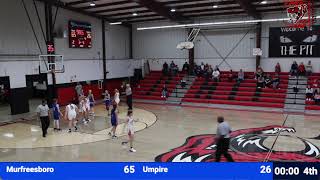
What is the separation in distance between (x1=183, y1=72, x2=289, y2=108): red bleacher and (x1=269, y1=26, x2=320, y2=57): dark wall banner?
5.14ft

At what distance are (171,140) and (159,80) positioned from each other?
43.1 feet

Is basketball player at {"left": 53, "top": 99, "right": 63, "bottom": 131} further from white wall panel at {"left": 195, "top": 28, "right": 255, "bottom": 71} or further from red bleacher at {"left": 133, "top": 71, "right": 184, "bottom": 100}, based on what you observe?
white wall panel at {"left": 195, "top": 28, "right": 255, "bottom": 71}

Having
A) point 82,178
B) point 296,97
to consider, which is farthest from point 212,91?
point 82,178

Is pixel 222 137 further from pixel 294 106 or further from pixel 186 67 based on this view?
pixel 186 67

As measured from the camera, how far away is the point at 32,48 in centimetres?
1773

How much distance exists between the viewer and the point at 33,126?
13.9 m

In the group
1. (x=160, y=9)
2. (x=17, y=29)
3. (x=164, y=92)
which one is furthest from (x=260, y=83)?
(x=17, y=29)

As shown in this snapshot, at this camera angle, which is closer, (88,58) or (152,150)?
(152,150)

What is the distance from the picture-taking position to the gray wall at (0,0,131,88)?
16359mm

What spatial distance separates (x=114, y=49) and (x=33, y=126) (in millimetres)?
11616

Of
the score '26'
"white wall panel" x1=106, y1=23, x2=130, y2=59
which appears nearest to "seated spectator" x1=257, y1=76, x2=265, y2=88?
"white wall panel" x1=106, y1=23, x2=130, y2=59

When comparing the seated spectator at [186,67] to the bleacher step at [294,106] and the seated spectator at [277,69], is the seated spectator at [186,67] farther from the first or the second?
the bleacher step at [294,106]

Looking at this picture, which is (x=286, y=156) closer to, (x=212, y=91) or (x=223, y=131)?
(x=223, y=131)

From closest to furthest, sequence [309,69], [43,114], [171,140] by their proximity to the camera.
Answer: [171,140] < [43,114] < [309,69]
